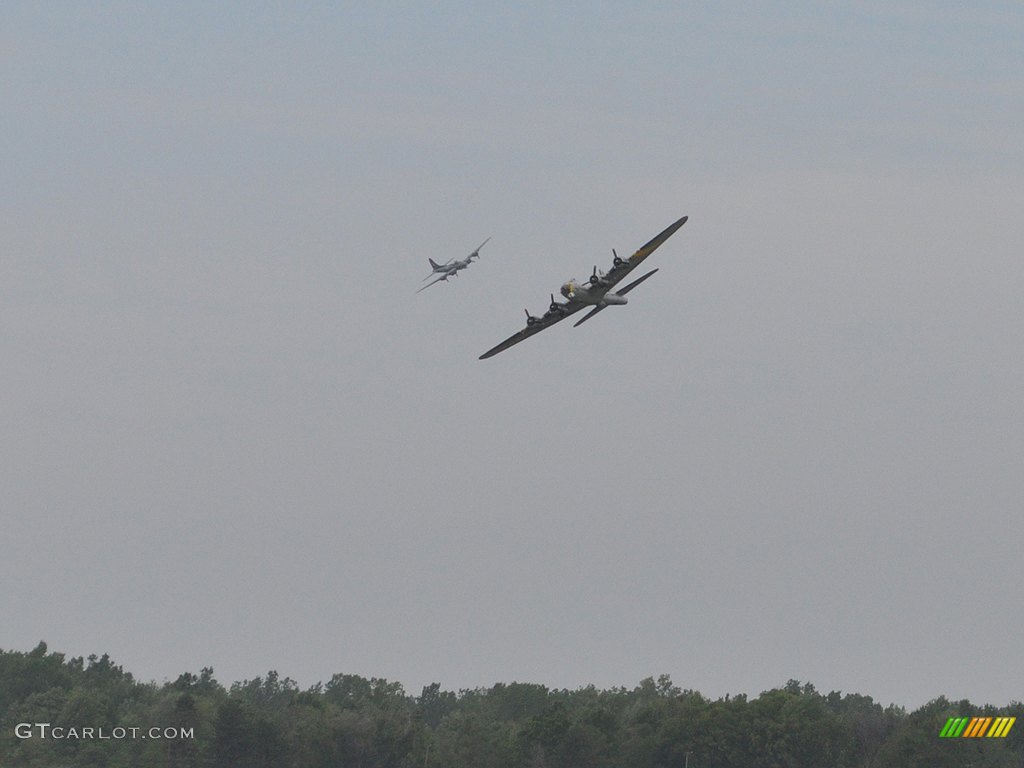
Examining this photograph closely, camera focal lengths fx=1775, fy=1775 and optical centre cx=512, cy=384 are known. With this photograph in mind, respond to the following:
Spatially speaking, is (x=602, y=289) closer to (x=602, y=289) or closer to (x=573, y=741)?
(x=602, y=289)

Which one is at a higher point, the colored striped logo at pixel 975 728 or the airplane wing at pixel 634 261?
the airplane wing at pixel 634 261

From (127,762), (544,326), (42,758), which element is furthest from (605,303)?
(42,758)

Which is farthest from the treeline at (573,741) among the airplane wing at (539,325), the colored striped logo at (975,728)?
the airplane wing at (539,325)

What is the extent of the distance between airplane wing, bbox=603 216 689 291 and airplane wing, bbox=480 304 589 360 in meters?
2.36

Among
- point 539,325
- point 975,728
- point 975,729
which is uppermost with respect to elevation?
point 539,325

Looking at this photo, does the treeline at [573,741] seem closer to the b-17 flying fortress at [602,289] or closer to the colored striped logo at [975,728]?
the colored striped logo at [975,728]

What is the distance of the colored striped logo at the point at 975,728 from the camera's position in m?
163

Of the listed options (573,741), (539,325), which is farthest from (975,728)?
(539,325)

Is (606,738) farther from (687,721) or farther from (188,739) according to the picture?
(188,739)

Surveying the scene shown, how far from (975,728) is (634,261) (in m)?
88.4

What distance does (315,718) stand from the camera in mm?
179875

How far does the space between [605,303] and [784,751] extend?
243 feet

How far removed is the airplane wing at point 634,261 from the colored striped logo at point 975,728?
71392mm

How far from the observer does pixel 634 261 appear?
106m
